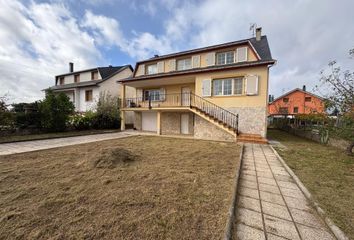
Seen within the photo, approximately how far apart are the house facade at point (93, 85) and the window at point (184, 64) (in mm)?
8041

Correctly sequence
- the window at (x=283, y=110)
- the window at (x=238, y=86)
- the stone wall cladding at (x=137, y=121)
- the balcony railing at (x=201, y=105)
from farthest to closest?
the window at (x=283, y=110), the stone wall cladding at (x=137, y=121), the balcony railing at (x=201, y=105), the window at (x=238, y=86)

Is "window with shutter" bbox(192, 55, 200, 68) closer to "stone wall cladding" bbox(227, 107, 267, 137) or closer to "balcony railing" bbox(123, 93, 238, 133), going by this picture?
"balcony railing" bbox(123, 93, 238, 133)

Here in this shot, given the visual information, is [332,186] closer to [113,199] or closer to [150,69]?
[113,199]

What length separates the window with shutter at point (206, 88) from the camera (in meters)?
11.5

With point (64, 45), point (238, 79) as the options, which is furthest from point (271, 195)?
point (64, 45)

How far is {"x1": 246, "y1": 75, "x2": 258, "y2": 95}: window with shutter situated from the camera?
393 inches

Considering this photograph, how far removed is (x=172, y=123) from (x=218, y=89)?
5192 mm

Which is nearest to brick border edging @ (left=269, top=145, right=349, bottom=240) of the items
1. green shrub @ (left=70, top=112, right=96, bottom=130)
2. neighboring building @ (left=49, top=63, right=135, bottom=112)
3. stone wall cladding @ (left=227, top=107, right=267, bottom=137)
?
stone wall cladding @ (left=227, top=107, right=267, bottom=137)

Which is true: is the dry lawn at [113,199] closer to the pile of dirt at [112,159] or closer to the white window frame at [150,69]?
the pile of dirt at [112,159]

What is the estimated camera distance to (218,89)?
11391 mm

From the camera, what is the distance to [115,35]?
13656mm

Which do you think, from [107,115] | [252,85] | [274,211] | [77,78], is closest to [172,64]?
[252,85]

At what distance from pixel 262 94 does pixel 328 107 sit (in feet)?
10.5

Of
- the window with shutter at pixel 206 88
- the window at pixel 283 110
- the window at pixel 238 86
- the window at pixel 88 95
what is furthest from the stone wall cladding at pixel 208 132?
the window at pixel 283 110
